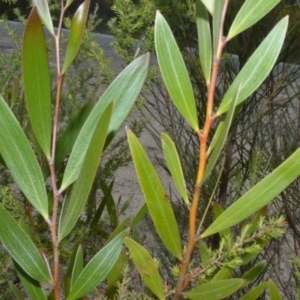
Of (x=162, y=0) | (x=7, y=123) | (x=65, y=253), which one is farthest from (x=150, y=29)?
(x=7, y=123)

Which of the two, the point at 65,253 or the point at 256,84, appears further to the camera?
the point at 65,253

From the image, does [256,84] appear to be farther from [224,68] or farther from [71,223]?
[224,68]

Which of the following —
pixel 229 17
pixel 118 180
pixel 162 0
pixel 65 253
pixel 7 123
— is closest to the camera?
pixel 7 123

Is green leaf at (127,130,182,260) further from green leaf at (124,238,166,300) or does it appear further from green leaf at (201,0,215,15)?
green leaf at (201,0,215,15)

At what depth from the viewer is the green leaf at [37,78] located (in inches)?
16.9

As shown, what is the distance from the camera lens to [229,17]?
1204 millimetres

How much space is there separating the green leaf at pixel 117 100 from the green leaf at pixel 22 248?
0.17 feet

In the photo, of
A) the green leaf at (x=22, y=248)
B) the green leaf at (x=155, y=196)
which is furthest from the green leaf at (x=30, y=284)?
the green leaf at (x=155, y=196)

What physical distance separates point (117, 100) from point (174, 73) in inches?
2.1

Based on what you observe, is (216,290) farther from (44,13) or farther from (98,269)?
(44,13)

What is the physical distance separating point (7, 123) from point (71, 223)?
95 millimetres

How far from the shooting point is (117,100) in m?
0.48

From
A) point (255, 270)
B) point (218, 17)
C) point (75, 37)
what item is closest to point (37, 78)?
point (75, 37)

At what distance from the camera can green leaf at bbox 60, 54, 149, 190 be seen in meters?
0.47
